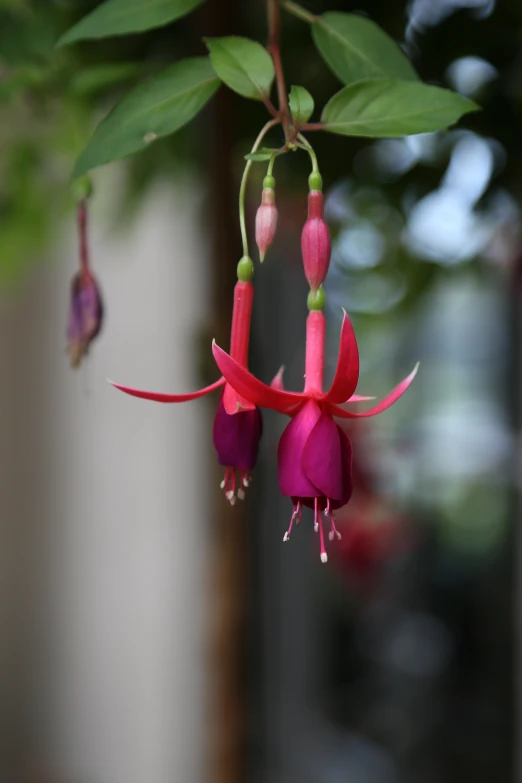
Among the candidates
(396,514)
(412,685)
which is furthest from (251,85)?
(412,685)

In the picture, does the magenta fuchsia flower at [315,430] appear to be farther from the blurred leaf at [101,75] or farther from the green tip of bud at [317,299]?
the blurred leaf at [101,75]

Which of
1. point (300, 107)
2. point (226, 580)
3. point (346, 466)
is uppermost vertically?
point (300, 107)

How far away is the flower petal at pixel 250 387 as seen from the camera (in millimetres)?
216

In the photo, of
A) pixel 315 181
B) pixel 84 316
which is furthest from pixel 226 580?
pixel 315 181

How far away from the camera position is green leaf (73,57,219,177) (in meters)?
0.25

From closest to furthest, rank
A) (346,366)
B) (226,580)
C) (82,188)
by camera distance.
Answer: (346,366), (82,188), (226,580)

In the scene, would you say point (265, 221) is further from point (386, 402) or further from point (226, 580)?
point (226, 580)

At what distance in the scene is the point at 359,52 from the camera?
273 mm

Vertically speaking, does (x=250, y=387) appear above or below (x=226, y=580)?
above

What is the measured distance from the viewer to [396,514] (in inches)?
34.9

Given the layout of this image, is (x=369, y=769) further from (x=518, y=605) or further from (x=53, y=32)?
(x=53, y=32)

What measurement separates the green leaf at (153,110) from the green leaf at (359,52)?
5 centimetres

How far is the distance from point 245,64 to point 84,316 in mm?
136

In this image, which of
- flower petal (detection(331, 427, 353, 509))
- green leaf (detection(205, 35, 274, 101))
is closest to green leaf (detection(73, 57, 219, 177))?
green leaf (detection(205, 35, 274, 101))
